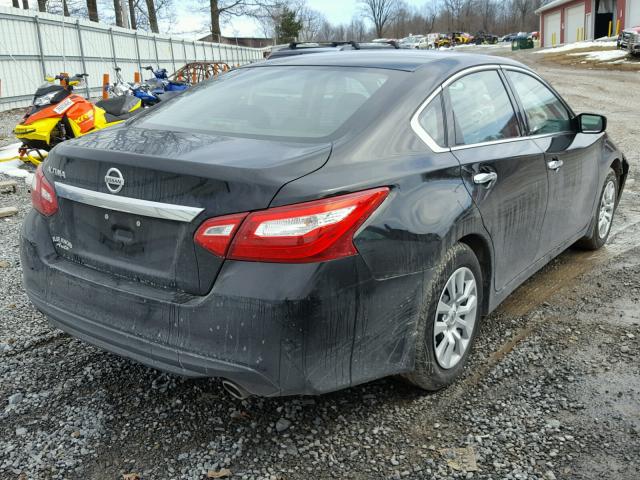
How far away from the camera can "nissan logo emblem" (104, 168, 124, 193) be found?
97.8 inches

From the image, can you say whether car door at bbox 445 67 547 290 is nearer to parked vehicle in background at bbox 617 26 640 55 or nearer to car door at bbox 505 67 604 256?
car door at bbox 505 67 604 256

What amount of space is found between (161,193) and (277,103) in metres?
0.93

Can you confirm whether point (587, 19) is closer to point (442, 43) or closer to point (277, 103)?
point (442, 43)

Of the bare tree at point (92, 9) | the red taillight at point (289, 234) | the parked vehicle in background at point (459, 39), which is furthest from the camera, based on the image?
the parked vehicle in background at point (459, 39)

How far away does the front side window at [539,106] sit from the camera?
12.5ft

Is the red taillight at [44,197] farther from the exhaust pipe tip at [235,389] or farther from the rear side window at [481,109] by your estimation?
the rear side window at [481,109]

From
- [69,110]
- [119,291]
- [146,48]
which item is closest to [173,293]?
[119,291]

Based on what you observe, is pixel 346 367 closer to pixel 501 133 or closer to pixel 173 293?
pixel 173 293

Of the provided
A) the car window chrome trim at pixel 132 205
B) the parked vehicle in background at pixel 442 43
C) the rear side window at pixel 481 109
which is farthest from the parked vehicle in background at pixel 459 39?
the car window chrome trim at pixel 132 205

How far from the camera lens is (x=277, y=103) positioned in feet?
10.1

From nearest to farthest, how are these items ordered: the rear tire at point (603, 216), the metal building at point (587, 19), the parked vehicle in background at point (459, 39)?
the rear tire at point (603, 216) < the metal building at point (587, 19) < the parked vehicle in background at point (459, 39)

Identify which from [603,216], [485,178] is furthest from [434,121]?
[603,216]

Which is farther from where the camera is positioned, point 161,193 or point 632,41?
point 632,41

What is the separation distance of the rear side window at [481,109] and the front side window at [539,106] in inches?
8.5
